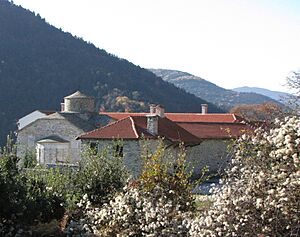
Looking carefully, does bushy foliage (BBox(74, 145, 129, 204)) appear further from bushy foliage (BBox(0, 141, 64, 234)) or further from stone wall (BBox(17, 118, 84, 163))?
stone wall (BBox(17, 118, 84, 163))

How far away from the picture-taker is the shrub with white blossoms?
779 centimetres

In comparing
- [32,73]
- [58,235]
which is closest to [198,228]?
[58,235]

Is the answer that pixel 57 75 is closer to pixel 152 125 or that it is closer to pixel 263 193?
pixel 152 125

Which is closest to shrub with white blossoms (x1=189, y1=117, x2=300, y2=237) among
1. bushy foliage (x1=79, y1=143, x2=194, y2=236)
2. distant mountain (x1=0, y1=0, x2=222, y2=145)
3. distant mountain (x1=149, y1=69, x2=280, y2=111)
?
bushy foliage (x1=79, y1=143, x2=194, y2=236)

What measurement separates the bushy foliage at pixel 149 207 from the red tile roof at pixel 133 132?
18714 mm

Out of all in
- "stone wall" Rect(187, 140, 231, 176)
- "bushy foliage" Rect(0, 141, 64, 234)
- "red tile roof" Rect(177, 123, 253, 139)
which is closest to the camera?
"bushy foliage" Rect(0, 141, 64, 234)

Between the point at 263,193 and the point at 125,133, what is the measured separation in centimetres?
2522

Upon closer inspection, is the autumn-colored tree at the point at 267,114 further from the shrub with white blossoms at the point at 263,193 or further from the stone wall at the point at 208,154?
the stone wall at the point at 208,154

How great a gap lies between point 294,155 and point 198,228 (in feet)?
8.16

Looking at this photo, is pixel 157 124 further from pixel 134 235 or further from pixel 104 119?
pixel 134 235

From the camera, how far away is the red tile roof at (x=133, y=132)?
3319 centimetres

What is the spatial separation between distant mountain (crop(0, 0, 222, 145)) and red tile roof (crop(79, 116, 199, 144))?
3705cm

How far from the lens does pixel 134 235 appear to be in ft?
38.3

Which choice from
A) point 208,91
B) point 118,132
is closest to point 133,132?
point 118,132
